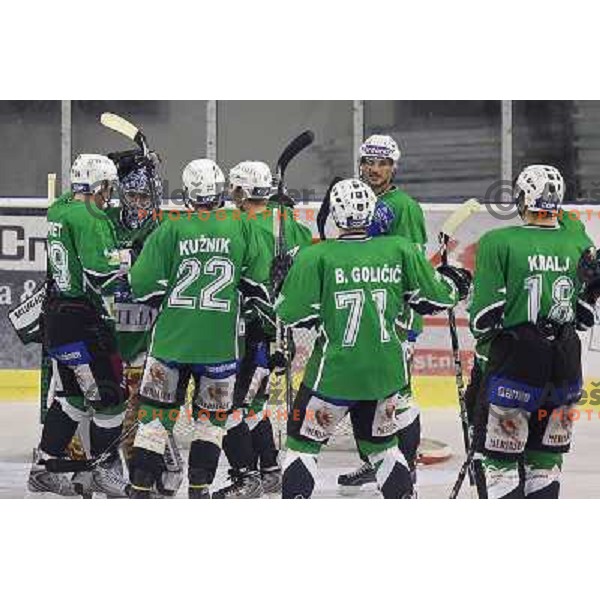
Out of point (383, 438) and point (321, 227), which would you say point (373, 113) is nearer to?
point (321, 227)

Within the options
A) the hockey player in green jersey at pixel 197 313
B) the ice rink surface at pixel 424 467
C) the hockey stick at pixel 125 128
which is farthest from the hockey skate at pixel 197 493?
the hockey stick at pixel 125 128

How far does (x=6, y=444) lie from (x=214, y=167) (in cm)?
189

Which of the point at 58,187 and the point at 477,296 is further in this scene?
the point at 58,187

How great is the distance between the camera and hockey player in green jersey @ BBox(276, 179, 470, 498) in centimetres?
618

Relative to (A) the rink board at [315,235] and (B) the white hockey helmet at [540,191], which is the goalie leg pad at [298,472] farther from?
(A) the rink board at [315,235]

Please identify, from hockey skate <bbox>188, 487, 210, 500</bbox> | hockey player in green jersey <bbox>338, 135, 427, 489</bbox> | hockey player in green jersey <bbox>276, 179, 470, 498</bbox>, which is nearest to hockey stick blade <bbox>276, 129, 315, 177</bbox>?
hockey player in green jersey <bbox>338, 135, 427, 489</bbox>

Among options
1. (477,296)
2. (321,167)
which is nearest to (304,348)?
(321,167)

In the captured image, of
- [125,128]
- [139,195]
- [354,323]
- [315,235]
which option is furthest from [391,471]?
[315,235]

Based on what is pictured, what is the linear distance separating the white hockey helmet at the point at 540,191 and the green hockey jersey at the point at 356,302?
0.48m

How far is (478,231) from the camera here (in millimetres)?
8531

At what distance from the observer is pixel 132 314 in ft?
23.6

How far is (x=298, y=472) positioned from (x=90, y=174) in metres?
1.58

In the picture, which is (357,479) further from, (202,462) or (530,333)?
(530,333)

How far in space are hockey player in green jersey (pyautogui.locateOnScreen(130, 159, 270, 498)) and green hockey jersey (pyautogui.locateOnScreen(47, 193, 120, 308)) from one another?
264 mm
